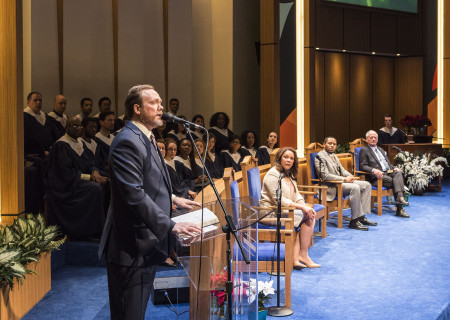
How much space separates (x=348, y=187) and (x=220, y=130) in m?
2.18

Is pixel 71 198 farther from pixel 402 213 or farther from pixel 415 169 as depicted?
pixel 415 169

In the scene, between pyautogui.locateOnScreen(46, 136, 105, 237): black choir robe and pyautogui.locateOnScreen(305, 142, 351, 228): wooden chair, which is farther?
pyautogui.locateOnScreen(305, 142, 351, 228): wooden chair

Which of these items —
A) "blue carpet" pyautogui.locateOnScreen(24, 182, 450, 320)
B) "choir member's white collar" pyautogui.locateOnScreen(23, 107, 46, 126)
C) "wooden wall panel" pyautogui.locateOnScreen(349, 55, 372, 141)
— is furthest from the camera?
"wooden wall panel" pyautogui.locateOnScreen(349, 55, 372, 141)

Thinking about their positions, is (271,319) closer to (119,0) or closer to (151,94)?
(151,94)

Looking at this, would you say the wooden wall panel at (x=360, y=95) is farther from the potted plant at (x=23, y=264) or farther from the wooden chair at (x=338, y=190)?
the potted plant at (x=23, y=264)

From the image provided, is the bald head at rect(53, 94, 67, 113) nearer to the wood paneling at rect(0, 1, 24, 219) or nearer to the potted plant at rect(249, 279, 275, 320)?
the wood paneling at rect(0, 1, 24, 219)

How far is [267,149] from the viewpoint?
8.52m

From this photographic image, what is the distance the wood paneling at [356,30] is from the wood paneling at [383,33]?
17cm

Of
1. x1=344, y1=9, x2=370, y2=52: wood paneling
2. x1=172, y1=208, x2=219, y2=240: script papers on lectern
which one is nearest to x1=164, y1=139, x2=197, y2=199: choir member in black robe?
x1=172, y1=208, x2=219, y2=240: script papers on lectern

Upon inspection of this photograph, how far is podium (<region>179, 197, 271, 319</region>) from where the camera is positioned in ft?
9.15

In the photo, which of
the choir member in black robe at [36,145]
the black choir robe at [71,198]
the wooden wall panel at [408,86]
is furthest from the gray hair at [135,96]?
the wooden wall panel at [408,86]

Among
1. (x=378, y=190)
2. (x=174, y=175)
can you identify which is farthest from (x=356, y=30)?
(x=174, y=175)

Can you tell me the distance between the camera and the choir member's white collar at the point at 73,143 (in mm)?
5863

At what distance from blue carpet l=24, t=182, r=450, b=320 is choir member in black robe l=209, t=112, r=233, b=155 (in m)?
2.23
